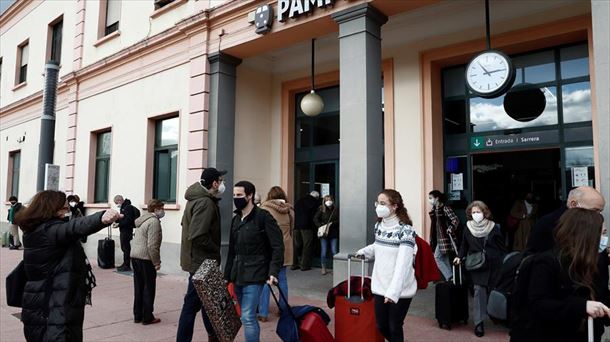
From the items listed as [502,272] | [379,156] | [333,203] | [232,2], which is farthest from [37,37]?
[502,272]

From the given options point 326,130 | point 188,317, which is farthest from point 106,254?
point 188,317

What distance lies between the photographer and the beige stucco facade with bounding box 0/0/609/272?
8.10m

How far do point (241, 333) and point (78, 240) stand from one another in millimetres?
2835

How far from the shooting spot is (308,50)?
10.0 metres

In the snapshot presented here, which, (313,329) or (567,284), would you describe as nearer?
(567,284)

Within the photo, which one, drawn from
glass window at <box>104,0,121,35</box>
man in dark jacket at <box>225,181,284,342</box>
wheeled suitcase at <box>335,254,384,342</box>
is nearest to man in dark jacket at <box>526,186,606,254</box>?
wheeled suitcase at <box>335,254,384,342</box>

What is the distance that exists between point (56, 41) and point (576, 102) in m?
15.3

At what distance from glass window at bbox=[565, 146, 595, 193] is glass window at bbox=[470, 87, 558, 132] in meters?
0.59

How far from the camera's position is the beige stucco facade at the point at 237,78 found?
319 inches

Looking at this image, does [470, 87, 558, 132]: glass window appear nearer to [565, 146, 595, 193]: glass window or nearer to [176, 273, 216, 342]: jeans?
[565, 146, 595, 193]: glass window

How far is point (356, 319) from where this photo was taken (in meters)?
4.52

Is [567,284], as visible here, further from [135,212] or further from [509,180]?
[135,212]

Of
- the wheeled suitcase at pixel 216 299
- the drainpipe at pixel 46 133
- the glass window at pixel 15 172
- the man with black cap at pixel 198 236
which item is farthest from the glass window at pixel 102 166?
the wheeled suitcase at pixel 216 299

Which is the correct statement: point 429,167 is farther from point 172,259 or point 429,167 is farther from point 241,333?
point 172,259
